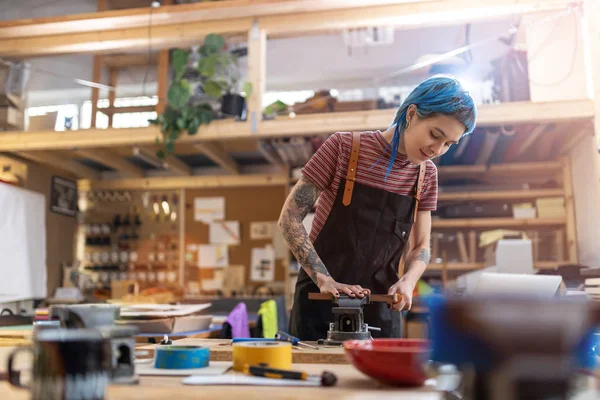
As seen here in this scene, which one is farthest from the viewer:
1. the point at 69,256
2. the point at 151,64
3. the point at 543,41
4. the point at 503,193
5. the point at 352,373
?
the point at 151,64

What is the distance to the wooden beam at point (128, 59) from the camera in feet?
24.5

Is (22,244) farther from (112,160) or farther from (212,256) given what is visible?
(212,256)

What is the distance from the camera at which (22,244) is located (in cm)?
559

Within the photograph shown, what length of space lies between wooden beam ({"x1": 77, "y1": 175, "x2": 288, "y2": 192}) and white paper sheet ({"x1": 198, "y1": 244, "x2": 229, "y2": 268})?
0.78 meters

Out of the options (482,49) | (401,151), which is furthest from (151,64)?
(401,151)

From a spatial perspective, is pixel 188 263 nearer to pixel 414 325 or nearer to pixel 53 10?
pixel 414 325

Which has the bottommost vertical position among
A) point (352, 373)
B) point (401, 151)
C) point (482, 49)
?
point (352, 373)

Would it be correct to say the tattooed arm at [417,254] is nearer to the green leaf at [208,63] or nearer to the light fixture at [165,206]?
the green leaf at [208,63]

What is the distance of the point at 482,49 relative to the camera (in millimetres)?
7016

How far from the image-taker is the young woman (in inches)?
80.6

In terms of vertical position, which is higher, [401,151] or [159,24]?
[159,24]

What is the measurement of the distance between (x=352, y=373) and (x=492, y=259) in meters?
4.59

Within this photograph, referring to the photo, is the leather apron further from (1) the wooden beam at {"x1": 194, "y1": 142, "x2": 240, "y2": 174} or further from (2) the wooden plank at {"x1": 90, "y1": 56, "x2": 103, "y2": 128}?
(2) the wooden plank at {"x1": 90, "y1": 56, "x2": 103, "y2": 128}

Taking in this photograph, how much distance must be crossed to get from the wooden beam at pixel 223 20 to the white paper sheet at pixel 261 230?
2661mm
